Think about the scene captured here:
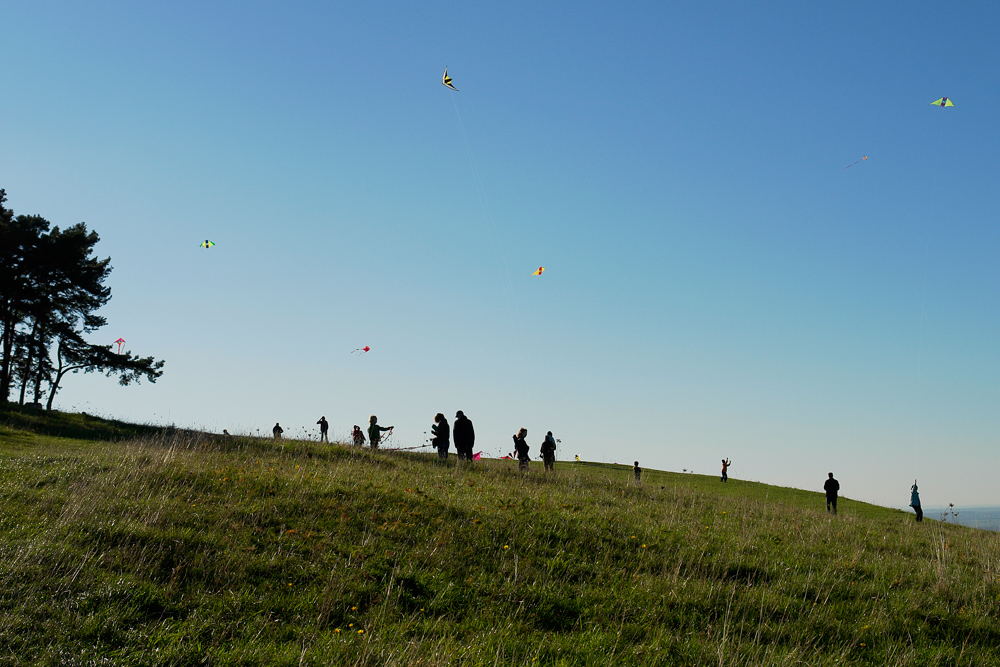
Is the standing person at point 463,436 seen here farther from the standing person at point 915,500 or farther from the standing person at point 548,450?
the standing person at point 915,500

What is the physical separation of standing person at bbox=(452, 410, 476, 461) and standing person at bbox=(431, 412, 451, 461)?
0.54m

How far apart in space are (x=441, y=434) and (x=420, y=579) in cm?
1337

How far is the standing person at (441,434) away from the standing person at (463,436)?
0.54m

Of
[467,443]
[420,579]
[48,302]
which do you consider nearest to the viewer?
[420,579]

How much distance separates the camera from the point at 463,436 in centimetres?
2183

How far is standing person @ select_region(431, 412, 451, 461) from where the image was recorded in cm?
2216

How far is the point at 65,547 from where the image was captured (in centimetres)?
838

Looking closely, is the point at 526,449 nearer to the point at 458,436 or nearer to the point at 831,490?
the point at 458,436

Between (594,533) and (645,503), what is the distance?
4956 millimetres

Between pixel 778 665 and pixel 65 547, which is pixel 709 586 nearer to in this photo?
pixel 778 665

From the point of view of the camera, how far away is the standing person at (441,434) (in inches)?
872

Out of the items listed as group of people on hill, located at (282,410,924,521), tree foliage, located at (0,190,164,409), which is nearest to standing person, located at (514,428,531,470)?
group of people on hill, located at (282,410,924,521)

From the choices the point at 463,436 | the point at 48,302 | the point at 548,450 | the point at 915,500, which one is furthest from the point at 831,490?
the point at 48,302

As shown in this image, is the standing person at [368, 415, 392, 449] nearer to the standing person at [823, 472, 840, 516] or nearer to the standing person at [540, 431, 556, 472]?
the standing person at [540, 431, 556, 472]
